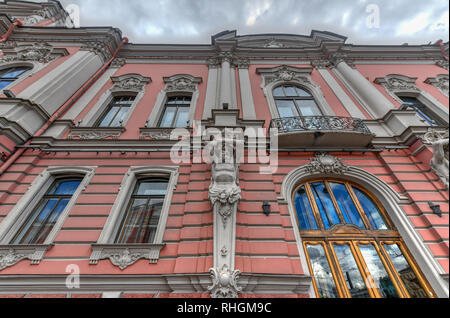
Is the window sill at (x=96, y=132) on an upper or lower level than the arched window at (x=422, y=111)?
lower

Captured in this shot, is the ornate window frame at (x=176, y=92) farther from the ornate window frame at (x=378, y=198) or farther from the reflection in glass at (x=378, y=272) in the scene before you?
the reflection in glass at (x=378, y=272)

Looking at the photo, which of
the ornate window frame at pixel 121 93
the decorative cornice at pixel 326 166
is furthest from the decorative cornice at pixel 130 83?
the decorative cornice at pixel 326 166

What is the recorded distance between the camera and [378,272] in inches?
157

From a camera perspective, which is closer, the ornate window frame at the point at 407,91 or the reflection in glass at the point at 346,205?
the reflection in glass at the point at 346,205

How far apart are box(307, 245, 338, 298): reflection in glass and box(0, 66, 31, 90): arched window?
39.9 feet

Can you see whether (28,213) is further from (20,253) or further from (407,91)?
(407,91)

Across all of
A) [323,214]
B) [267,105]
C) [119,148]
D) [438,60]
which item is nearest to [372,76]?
[438,60]

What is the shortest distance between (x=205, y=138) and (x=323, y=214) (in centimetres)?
372

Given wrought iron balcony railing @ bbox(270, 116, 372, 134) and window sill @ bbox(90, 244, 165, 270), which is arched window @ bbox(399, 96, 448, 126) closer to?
wrought iron balcony railing @ bbox(270, 116, 372, 134)

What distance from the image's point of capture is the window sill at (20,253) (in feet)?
12.4

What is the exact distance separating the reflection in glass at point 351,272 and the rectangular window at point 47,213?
6.58 meters

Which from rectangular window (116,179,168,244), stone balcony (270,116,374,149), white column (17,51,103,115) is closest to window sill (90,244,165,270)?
rectangular window (116,179,168,244)

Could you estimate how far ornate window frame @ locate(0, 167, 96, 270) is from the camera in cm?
384
